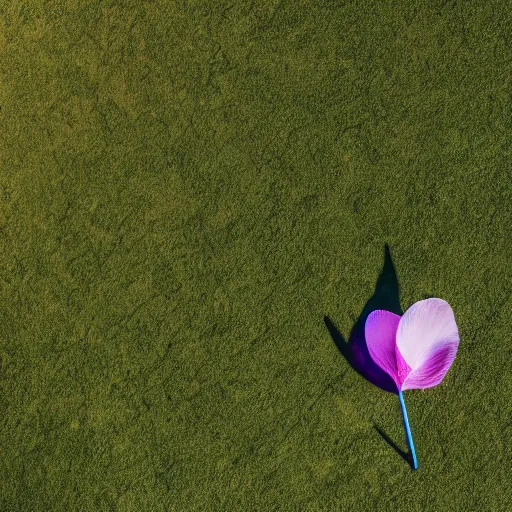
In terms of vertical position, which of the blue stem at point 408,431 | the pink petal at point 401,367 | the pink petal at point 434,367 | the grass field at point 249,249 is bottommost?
the blue stem at point 408,431

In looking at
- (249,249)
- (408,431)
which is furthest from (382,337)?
(249,249)

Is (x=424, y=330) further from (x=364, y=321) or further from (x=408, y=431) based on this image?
(x=408, y=431)

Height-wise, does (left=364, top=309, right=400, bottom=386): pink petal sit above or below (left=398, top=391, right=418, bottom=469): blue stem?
above

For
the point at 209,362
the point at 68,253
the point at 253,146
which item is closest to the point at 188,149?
the point at 253,146

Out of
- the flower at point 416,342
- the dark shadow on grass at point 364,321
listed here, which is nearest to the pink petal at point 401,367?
the flower at point 416,342

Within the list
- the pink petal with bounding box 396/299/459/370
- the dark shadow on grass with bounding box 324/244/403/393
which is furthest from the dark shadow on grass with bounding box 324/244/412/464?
the pink petal with bounding box 396/299/459/370

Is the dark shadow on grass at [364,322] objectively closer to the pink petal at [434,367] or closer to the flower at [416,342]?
the flower at [416,342]

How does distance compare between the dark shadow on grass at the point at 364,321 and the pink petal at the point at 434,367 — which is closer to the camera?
the pink petal at the point at 434,367

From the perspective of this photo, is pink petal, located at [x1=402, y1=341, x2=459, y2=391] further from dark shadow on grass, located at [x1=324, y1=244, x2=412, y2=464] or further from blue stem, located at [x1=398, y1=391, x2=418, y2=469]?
dark shadow on grass, located at [x1=324, y1=244, x2=412, y2=464]
